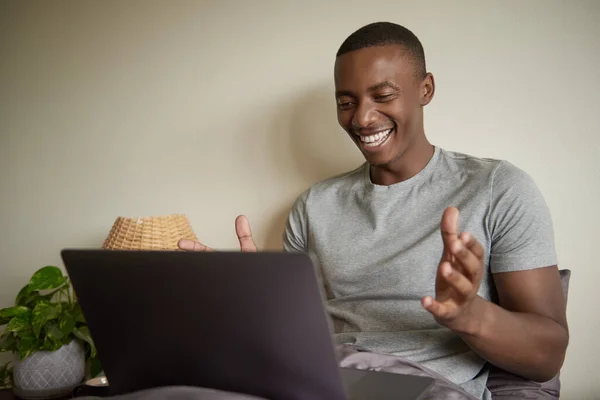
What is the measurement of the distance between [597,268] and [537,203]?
0.45 m

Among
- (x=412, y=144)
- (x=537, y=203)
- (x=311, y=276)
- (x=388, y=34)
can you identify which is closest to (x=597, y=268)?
(x=537, y=203)

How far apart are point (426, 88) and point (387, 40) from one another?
0.16 metres

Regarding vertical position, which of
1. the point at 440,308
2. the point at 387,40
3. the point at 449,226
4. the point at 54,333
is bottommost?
the point at 54,333

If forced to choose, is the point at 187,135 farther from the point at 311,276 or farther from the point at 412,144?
the point at 311,276

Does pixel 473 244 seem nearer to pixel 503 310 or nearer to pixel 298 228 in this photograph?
pixel 503 310

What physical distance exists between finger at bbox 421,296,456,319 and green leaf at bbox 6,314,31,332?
4.60 ft

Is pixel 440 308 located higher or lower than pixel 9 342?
higher

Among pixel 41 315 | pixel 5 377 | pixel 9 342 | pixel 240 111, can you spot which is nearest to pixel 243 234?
pixel 240 111

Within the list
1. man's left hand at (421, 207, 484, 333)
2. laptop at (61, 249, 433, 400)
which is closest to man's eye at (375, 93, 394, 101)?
man's left hand at (421, 207, 484, 333)

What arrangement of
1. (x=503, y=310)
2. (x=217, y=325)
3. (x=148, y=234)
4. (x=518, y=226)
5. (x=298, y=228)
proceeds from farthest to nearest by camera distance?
(x=148, y=234) < (x=298, y=228) < (x=518, y=226) < (x=503, y=310) < (x=217, y=325)

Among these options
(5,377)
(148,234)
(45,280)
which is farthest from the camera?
(5,377)

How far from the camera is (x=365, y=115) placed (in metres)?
1.39

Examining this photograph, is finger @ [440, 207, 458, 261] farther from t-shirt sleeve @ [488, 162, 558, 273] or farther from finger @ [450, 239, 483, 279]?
t-shirt sleeve @ [488, 162, 558, 273]

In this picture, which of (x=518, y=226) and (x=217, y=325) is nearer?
(x=217, y=325)
